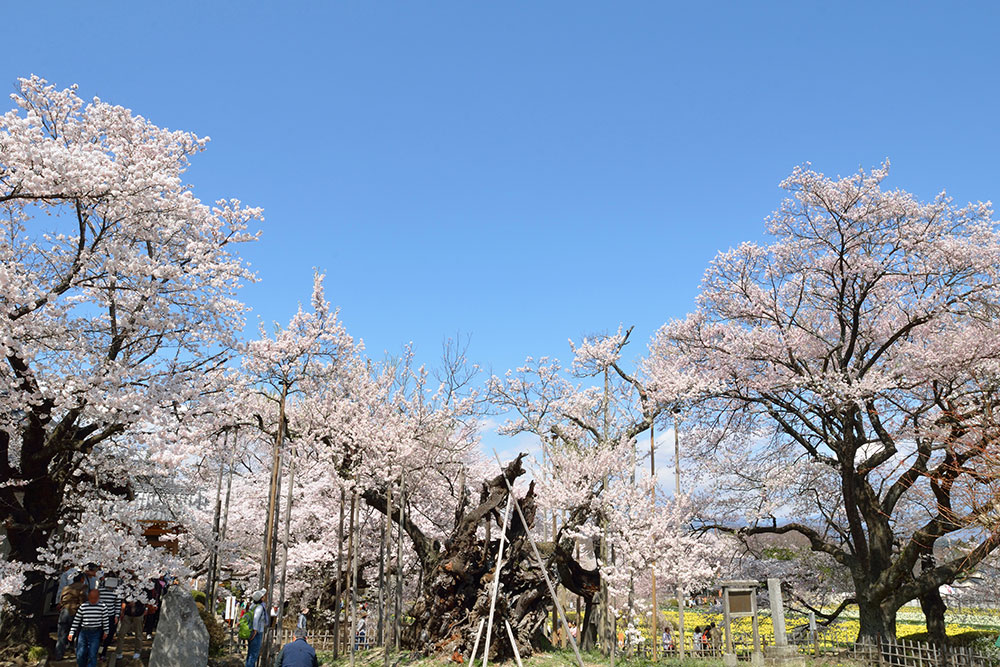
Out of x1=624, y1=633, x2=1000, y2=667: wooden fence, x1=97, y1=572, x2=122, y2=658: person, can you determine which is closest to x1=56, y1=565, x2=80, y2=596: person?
x1=97, y1=572, x2=122, y2=658: person

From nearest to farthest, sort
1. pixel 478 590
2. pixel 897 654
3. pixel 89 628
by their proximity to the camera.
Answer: pixel 89 628 < pixel 897 654 < pixel 478 590

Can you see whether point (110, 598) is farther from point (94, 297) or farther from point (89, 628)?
point (94, 297)

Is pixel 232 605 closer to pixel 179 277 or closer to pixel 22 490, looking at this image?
pixel 22 490

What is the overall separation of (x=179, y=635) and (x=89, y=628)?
1.74 metres

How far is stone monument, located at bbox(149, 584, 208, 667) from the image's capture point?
37.9 feet

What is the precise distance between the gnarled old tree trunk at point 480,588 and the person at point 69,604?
268 inches

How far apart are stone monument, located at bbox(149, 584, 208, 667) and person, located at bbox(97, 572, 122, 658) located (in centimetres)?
76

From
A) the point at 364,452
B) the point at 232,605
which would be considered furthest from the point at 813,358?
the point at 232,605

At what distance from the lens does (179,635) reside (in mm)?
11711

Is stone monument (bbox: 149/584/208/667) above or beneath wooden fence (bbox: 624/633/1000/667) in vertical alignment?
above

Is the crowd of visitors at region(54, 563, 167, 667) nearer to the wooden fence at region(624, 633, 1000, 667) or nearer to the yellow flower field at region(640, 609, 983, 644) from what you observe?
the wooden fence at region(624, 633, 1000, 667)

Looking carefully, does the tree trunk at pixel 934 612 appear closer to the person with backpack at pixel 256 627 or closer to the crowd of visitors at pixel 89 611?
the person with backpack at pixel 256 627

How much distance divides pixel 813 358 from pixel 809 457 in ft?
9.07

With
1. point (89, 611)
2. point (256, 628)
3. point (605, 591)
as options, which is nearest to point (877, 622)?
point (605, 591)
